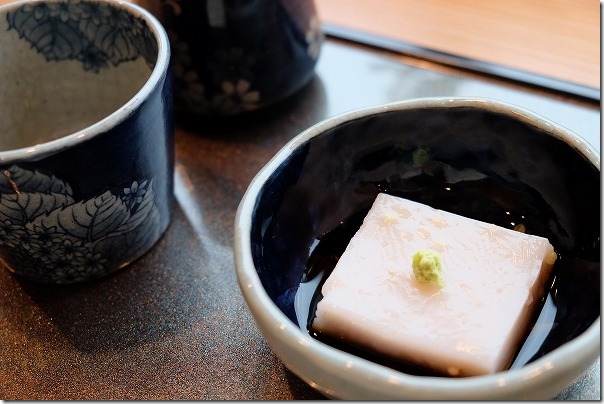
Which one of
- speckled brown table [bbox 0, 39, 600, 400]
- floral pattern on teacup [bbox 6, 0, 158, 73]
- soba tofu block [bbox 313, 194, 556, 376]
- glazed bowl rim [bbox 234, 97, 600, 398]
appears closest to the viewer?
glazed bowl rim [bbox 234, 97, 600, 398]

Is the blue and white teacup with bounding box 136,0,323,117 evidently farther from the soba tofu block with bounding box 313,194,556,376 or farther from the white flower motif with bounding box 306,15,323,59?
the soba tofu block with bounding box 313,194,556,376

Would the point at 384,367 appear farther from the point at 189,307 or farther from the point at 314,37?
the point at 314,37

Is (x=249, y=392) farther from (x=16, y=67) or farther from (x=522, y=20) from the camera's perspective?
(x=522, y=20)

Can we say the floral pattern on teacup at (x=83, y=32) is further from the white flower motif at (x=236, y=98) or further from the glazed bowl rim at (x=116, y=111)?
the white flower motif at (x=236, y=98)

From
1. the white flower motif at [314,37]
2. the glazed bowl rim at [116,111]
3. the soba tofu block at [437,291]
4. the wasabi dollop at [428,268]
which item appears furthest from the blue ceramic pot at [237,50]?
the wasabi dollop at [428,268]

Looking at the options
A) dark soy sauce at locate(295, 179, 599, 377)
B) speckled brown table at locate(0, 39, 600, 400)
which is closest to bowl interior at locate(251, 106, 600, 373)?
dark soy sauce at locate(295, 179, 599, 377)

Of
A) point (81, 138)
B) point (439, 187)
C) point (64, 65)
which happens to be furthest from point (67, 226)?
point (439, 187)

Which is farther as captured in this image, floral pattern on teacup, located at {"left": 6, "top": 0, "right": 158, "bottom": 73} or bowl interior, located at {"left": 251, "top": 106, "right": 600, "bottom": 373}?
floral pattern on teacup, located at {"left": 6, "top": 0, "right": 158, "bottom": 73}
